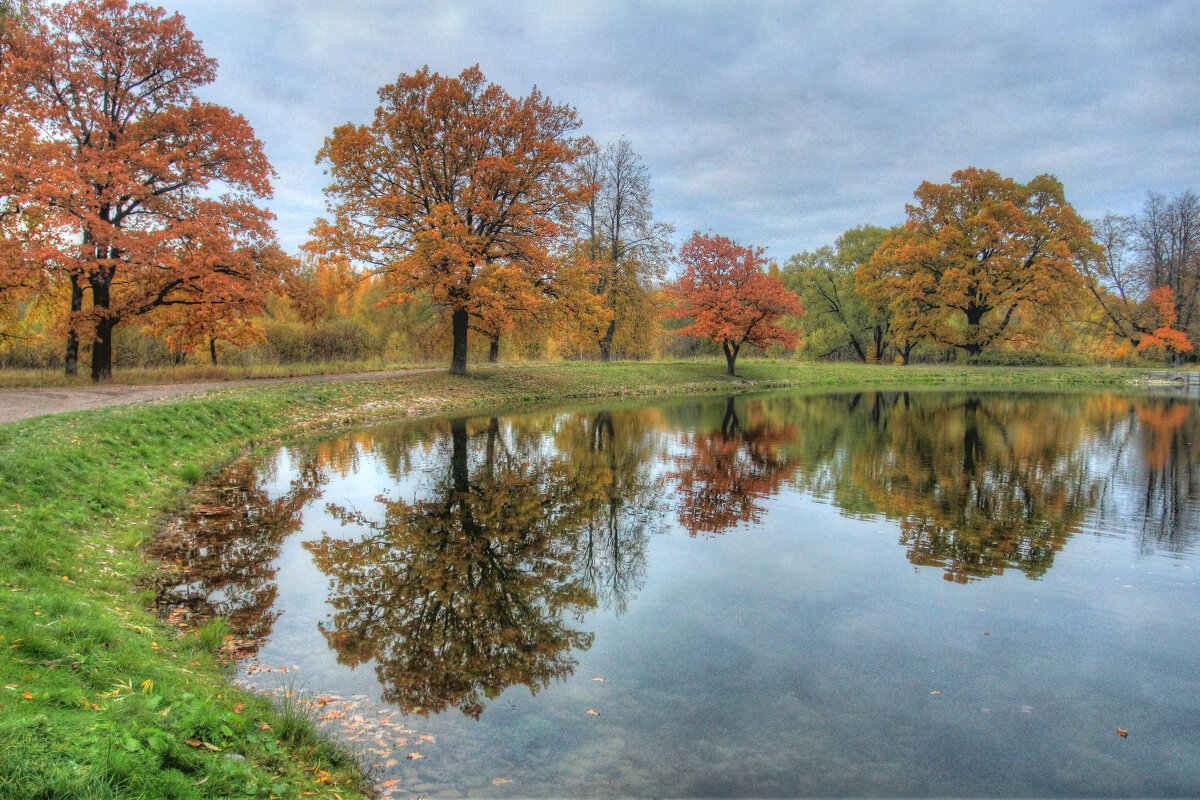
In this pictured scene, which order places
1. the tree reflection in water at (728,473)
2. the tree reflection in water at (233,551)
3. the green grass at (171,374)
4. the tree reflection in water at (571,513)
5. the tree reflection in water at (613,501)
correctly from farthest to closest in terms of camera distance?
the green grass at (171,374) < the tree reflection in water at (728,473) < the tree reflection in water at (613,501) < the tree reflection in water at (233,551) < the tree reflection in water at (571,513)

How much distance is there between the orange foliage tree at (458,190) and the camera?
2427 cm

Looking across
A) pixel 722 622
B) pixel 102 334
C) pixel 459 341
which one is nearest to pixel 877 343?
pixel 459 341

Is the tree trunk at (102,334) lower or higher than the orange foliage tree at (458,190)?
lower

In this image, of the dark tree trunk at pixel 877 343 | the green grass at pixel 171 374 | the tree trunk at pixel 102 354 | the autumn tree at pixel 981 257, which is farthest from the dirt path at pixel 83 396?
the dark tree trunk at pixel 877 343

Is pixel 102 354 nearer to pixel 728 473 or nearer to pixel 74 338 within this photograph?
pixel 74 338

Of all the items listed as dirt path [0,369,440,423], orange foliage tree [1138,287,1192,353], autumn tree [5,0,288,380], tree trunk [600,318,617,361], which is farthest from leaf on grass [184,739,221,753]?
orange foliage tree [1138,287,1192,353]

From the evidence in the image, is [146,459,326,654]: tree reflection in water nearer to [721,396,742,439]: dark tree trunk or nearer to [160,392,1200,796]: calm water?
[160,392,1200,796]: calm water

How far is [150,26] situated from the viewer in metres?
21.8

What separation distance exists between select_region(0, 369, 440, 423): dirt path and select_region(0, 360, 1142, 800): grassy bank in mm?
2160

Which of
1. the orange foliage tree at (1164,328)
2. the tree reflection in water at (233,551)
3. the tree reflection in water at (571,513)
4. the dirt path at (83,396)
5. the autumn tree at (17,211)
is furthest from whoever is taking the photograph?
the orange foliage tree at (1164,328)

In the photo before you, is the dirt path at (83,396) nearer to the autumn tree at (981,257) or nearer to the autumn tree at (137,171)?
the autumn tree at (137,171)

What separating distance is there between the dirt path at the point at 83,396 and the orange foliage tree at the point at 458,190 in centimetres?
A: 647

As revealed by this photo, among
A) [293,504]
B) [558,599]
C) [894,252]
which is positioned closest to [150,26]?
[293,504]

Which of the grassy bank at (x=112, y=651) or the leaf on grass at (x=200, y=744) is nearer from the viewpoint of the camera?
the grassy bank at (x=112, y=651)
